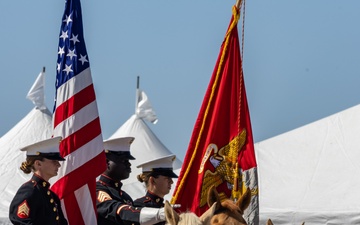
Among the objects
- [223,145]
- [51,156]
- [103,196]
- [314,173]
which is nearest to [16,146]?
[314,173]

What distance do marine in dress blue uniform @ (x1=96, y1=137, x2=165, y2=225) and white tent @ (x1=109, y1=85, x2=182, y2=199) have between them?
8.70m

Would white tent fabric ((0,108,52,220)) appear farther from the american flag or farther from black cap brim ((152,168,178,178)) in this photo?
the american flag

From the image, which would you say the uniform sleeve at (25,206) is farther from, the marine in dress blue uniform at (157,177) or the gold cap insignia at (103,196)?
the marine in dress blue uniform at (157,177)

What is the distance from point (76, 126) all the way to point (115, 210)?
28.4 inches

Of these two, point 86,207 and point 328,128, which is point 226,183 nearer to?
point 86,207

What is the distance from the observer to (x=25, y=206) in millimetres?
6762

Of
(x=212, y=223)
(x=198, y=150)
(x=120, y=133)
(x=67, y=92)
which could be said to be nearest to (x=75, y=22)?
(x=67, y=92)

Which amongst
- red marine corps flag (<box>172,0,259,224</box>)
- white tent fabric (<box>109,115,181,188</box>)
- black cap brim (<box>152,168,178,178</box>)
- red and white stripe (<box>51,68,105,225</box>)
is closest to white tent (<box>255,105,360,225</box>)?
black cap brim (<box>152,168,178,178</box>)

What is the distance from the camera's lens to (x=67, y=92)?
7.78 m

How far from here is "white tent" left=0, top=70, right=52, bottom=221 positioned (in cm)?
1543

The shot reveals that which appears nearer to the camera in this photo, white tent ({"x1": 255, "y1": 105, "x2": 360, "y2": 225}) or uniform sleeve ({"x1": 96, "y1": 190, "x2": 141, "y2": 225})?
uniform sleeve ({"x1": 96, "y1": 190, "x2": 141, "y2": 225})

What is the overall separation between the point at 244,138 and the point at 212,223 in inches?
63.6

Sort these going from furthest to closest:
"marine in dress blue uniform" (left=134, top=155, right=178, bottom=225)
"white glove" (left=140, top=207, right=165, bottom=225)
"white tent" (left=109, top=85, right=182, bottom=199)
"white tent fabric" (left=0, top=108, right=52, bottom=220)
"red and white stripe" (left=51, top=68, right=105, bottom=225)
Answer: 1. "white tent" (left=109, top=85, right=182, bottom=199)
2. "white tent fabric" (left=0, top=108, right=52, bottom=220)
3. "marine in dress blue uniform" (left=134, top=155, right=178, bottom=225)
4. "red and white stripe" (left=51, top=68, right=105, bottom=225)
5. "white glove" (left=140, top=207, right=165, bottom=225)

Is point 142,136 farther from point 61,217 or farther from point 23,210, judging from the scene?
point 23,210
